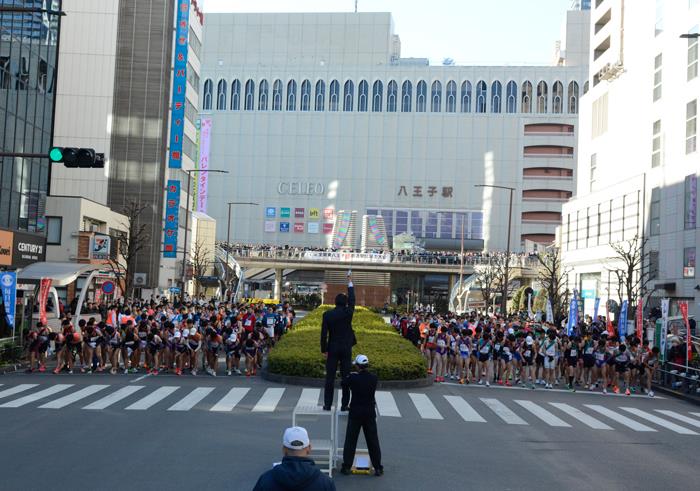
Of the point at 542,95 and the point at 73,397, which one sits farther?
the point at 542,95

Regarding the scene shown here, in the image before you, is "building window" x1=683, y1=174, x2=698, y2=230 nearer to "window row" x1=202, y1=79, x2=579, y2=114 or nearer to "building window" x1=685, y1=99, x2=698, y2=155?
"building window" x1=685, y1=99, x2=698, y2=155

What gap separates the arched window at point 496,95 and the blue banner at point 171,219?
5351 centimetres

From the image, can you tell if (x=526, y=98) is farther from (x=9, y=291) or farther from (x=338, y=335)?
(x=338, y=335)

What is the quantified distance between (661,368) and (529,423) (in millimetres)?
11608

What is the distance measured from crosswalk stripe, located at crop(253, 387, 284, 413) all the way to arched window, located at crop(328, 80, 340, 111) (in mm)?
86235

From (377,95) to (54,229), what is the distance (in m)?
62.9

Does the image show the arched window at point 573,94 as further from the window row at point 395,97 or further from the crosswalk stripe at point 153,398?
the crosswalk stripe at point 153,398

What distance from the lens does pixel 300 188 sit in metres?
102

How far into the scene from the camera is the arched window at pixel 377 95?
10181cm

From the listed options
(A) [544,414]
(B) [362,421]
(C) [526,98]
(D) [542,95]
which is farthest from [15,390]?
(D) [542,95]

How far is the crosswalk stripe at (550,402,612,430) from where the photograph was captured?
14759mm

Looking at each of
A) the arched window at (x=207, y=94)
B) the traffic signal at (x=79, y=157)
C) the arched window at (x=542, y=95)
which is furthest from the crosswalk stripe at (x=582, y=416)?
the arched window at (x=207, y=94)

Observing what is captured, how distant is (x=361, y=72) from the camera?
102 meters

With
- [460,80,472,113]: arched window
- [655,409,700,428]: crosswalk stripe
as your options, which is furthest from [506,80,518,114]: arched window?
[655,409,700,428]: crosswalk stripe
